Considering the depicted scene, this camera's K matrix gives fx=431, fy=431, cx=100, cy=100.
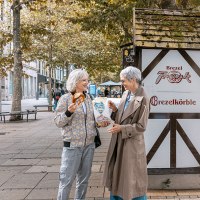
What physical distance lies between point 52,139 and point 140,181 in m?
9.25

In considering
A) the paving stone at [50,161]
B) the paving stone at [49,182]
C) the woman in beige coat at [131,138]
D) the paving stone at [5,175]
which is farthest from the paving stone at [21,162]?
the woman in beige coat at [131,138]

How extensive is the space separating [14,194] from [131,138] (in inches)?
100

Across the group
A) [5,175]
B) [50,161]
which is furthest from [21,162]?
[5,175]

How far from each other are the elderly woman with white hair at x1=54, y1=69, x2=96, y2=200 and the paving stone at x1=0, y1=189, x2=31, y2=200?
1585 mm

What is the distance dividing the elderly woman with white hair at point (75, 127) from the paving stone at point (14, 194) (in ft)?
5.20

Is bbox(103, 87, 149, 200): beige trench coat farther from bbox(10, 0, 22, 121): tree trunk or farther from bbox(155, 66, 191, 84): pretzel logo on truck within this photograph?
bbox(10, 0, 22, 121): tree trunk

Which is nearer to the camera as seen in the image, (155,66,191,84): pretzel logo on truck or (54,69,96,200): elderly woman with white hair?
(54,69,96,200): elderly woman with white hair

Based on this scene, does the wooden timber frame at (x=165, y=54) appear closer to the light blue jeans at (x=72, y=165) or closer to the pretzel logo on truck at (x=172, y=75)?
the pretzel logo on truck at (x=172, y=75)

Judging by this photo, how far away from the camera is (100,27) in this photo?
16.9 metres

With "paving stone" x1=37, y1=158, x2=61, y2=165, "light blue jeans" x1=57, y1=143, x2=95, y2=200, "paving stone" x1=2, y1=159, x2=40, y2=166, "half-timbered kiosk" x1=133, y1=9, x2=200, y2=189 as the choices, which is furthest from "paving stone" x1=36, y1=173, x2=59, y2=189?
"light blue jeans" x1=57, y1=143, x2=95, y2=200

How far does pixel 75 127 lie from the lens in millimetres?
4770

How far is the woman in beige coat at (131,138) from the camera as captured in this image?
4.68 metres

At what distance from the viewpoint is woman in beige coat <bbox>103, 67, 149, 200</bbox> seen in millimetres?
4676

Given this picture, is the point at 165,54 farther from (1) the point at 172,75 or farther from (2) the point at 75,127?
(2) the point at 75,127
